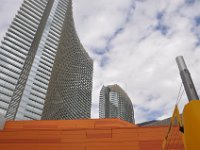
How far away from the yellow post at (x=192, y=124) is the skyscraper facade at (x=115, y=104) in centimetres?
17027

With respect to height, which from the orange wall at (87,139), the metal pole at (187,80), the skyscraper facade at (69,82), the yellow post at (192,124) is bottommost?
the yellow post at (192,124)

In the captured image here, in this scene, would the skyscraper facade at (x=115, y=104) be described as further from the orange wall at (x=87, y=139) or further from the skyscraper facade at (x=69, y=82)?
the orange wall at (x=87, y=139)

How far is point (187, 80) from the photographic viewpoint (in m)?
4.66

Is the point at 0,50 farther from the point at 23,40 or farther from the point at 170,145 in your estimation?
the point at 170,145

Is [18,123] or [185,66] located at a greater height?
[18,123]

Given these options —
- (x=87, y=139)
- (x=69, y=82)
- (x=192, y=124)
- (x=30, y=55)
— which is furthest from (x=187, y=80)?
(x=30, y=55)

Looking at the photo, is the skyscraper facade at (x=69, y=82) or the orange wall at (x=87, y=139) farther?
the skyscraper facade at (x=69, y=82)

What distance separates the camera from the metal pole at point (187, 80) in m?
4.50

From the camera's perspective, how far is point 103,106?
597 feet

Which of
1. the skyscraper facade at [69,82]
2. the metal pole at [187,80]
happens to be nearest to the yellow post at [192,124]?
the metal pole at [187,80]

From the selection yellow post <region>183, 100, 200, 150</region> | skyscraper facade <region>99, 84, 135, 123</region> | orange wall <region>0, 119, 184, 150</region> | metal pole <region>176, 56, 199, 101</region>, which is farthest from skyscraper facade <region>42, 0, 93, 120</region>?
yellow post <region>183, 100, 200, 150</region>

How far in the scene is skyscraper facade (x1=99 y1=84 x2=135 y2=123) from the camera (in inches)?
6949

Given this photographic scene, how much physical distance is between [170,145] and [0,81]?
4195 inches

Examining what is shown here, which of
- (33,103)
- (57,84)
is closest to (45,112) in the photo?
(33,103)
